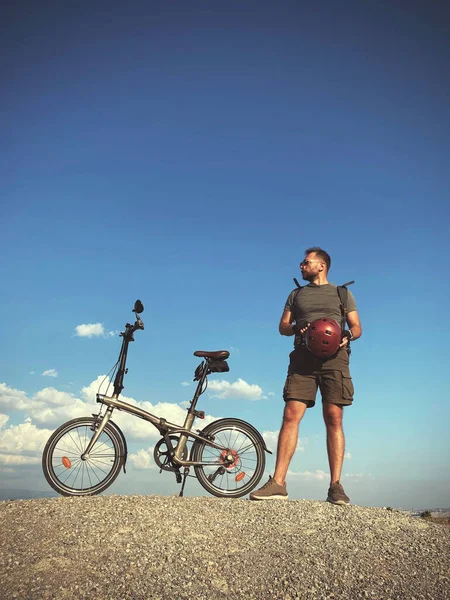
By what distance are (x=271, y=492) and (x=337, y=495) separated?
85 centimetres

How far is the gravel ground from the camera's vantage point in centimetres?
379

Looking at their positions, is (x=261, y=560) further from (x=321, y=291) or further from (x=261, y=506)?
(x=321, y=291)

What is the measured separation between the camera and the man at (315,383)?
6309mm

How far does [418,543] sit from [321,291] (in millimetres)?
3312

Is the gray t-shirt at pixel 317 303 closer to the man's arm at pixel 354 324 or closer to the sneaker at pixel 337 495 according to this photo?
the man's arm at pixel 354 324

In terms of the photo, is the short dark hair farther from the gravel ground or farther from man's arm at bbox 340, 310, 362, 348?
the gravel ground

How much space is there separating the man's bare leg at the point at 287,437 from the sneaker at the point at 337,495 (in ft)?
2.04

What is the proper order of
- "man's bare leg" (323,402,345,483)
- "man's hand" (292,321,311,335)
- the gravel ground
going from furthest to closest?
"man's hand" (292,321,311,335)
"man's bare leg" (323,402,345,483)
the gravel ground

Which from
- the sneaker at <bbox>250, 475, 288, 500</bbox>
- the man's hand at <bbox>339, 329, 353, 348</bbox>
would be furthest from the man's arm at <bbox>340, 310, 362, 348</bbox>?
the sneaker at <bbox>250, 475, 288, 500</bbox>

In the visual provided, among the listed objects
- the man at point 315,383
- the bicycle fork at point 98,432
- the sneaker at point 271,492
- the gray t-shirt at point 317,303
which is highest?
the gray t-shirt at point 317,303

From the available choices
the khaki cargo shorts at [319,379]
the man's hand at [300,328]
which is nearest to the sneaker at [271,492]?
the khaki cargo shorts at [319,379]

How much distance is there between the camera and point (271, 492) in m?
6.20

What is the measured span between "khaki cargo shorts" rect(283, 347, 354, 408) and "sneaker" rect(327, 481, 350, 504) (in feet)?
3.50

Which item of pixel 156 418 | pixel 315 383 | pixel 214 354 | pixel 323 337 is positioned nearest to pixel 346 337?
pixel 323 337
